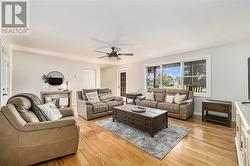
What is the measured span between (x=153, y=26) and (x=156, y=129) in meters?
2.27

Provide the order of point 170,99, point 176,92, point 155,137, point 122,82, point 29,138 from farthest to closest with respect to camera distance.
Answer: point 122,82, point 176,92, point 170,99, point 155,137, point 29,138

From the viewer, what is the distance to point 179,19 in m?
2.30

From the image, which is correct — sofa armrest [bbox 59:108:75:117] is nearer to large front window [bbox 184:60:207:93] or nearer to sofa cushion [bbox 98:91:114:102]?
sofa cushion [bbox 98:91:114:102]

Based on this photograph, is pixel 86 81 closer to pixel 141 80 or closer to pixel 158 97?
pixel 141 80

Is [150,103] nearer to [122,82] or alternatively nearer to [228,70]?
[228,70]

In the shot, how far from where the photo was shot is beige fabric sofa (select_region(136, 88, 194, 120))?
3.77m

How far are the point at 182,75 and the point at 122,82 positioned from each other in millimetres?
3890

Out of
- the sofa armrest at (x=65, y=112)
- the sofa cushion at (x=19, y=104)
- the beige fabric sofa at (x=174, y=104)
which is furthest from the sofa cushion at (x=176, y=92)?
the sofa cushion at (x=19, y=104)

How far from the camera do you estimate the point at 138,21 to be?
2.38 meters

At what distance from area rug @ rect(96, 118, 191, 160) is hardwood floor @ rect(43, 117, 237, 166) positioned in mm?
92

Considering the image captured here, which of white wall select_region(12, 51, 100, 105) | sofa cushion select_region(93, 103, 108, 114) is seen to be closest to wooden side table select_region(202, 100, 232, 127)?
sofa cushion select_region(93, 103, 108, 114)

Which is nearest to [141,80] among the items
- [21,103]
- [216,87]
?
[216,87]

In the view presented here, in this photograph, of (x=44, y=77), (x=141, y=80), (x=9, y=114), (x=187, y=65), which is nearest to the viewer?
(x=9, y=114)

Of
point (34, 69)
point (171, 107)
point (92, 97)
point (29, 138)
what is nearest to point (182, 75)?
point (171, 107)
